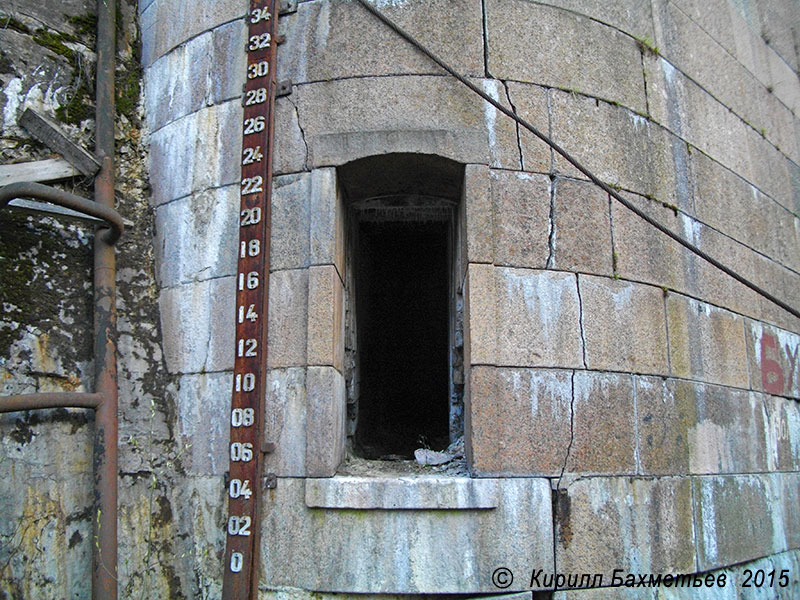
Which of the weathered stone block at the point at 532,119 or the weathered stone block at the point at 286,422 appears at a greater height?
the weathered stone block at the point at 532,119

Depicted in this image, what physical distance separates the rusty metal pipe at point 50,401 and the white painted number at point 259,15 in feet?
8.04

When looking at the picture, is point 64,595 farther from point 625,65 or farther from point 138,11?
point 625,65

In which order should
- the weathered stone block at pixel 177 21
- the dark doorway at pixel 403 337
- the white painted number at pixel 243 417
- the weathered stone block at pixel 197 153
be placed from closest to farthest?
the white painted number at pixel 243 417 → the weathered stone block at pixel 197 153 → the weathered stone block at pixel 177 21 → the dark doorway at pixel 403 337

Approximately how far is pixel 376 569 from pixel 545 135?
8.60 ft

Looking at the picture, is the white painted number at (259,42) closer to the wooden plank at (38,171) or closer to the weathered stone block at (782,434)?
the wooden plank at (38,171)

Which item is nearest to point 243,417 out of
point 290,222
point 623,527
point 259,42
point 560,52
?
point 290,222

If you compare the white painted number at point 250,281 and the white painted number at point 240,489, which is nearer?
the white painted number at point 240,489

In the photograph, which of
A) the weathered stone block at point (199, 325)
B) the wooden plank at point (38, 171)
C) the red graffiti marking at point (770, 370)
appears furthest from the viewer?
the red graffiti marking at point (770, 370)

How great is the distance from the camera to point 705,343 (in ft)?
14.6

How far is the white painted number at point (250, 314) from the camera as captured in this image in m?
3.85

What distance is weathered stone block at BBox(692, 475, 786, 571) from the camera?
13.3 feet

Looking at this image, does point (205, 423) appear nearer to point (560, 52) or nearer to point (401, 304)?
point (560, 52)

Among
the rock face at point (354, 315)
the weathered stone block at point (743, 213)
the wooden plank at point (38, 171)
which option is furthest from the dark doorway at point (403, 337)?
the wooden plank at point (38, 171)

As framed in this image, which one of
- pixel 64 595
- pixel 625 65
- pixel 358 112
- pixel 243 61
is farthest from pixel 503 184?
pixel 64 595
